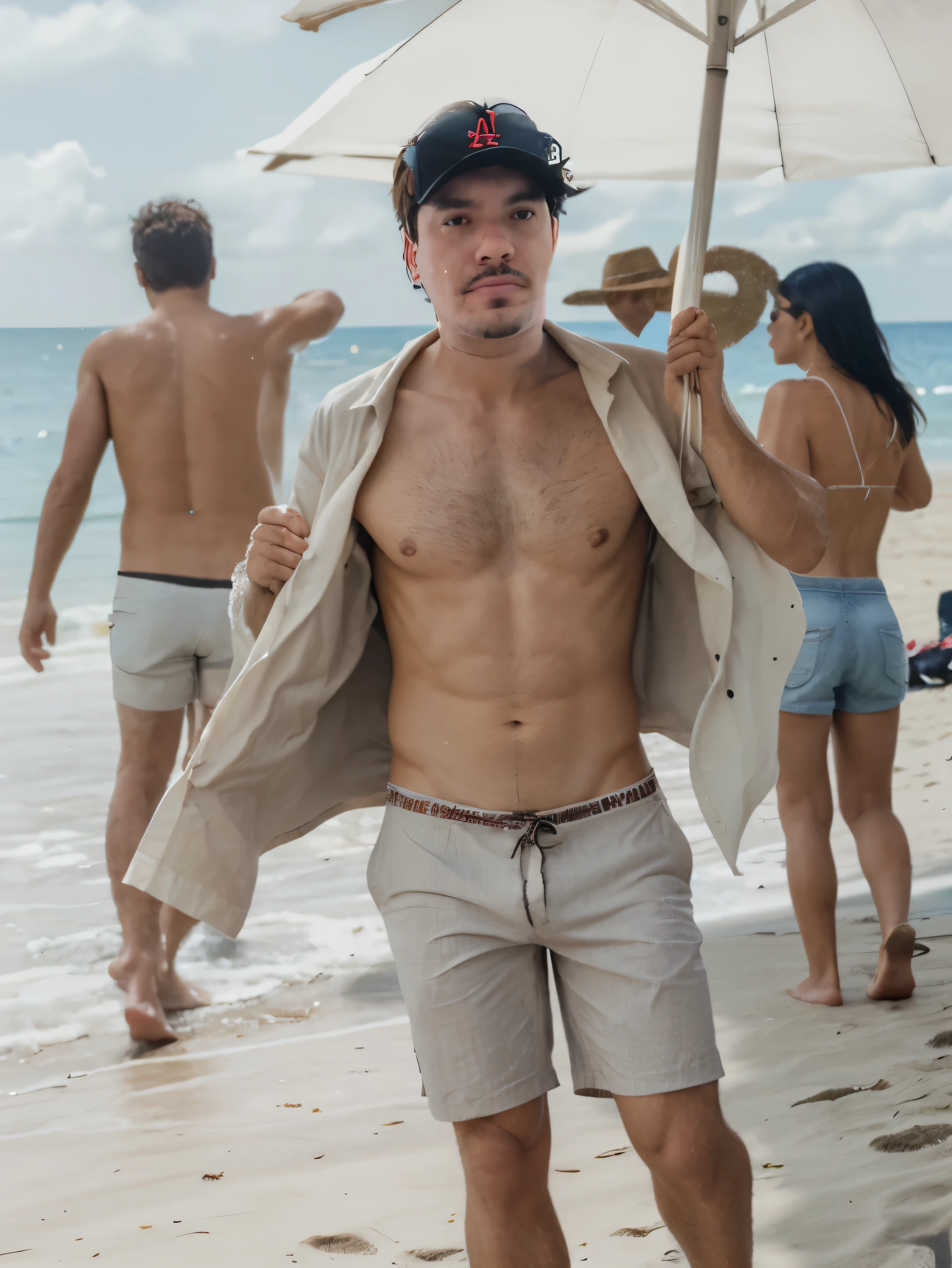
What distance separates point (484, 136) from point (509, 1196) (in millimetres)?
1612

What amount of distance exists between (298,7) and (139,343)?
1.70m

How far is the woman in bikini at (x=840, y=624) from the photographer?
3.45 meters

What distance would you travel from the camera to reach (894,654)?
3.49 metres

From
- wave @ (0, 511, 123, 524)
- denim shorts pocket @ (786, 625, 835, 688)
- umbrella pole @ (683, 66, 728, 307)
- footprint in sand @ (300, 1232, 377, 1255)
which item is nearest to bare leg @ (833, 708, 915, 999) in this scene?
denim shorts pocket @ (786, 625, 835, 688)

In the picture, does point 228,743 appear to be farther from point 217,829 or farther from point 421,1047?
point 421,1047

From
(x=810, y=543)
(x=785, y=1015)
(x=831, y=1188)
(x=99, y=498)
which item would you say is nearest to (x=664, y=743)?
(x=785, y=1015)

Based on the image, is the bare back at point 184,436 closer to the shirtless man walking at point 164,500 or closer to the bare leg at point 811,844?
the shirtless man walking at point 164,500

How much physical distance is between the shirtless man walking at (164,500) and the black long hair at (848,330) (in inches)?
65.4

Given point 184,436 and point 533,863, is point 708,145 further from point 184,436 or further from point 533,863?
point 184,436

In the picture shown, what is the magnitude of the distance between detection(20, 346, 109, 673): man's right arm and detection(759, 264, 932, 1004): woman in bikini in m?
2.06

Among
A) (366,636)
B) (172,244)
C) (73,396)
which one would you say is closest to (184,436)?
(172,244)

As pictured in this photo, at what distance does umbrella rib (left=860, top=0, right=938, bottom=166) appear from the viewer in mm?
2461

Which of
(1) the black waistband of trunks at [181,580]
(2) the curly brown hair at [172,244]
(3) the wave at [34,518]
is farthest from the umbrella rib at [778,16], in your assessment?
(3) the wave at [34,518]

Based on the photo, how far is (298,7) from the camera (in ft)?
7.67
